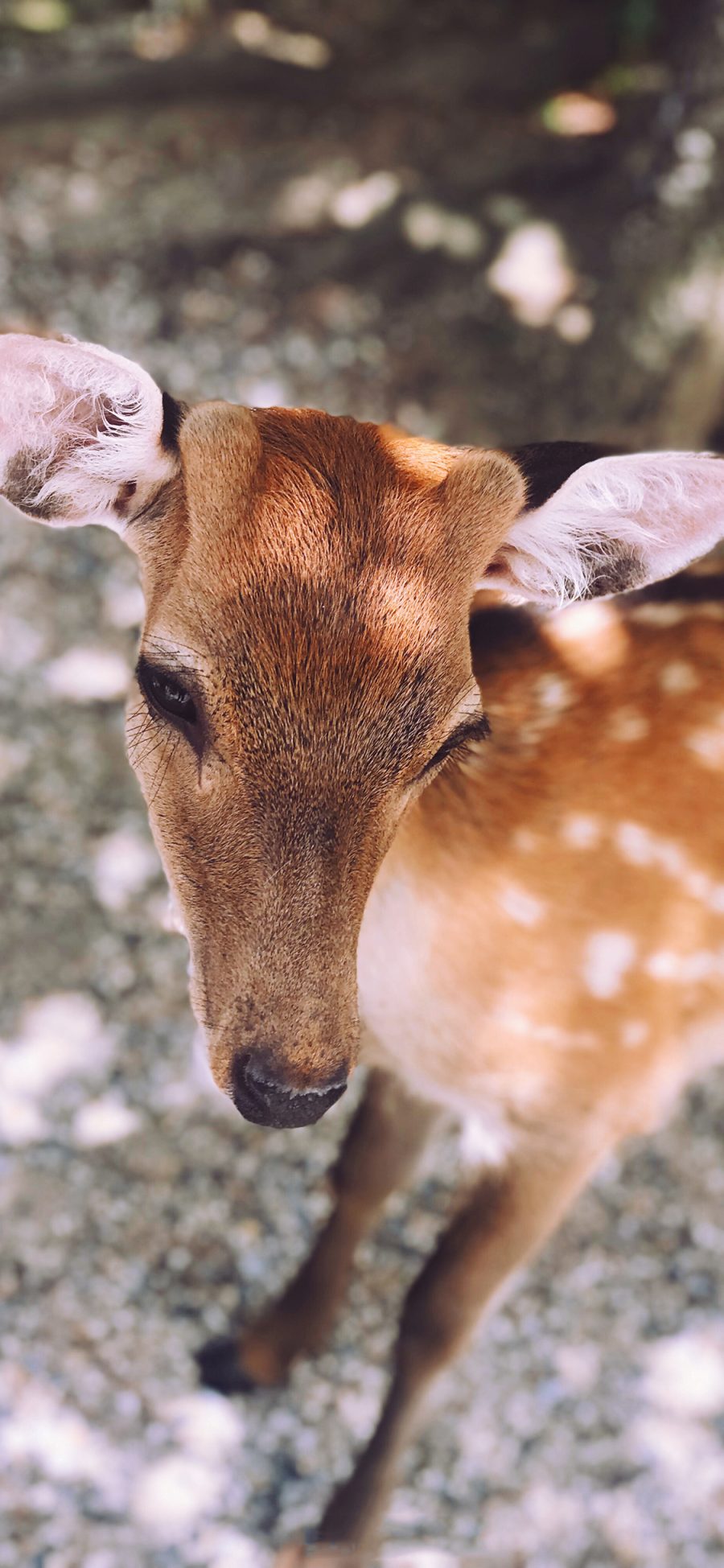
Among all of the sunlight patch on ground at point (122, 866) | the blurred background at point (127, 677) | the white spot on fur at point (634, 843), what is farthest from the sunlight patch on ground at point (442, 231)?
the white spot on fur at point (634, 843)

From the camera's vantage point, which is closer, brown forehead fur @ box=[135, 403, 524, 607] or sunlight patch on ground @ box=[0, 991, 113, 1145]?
brown forehead fur @ box=[135, 403, 524, 607]

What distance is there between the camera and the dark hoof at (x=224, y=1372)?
279cm

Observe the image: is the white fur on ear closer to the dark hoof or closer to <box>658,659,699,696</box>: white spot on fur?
<box>658,659,699,696</box>: white spot on fur

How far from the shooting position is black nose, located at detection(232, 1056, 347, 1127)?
147 cm

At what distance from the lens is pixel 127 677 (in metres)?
3.91

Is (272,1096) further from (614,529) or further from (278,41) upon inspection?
(278,41)

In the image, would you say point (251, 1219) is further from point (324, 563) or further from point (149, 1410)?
point (324, 563)

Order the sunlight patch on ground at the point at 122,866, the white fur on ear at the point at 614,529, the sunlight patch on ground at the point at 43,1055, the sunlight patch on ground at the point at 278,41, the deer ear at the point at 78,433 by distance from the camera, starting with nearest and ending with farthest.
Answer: the deer ear at the point at 78,433, the white fur on ear at the point at 614,529, the sunlight patch on ground at the point at 43,1055, the sunlight patch on ground at the point at 122,866, the sunlight patch on ground at the point at 278,41

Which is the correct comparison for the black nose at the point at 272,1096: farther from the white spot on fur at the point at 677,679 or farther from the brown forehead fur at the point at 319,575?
the white spot on fur at the point at 677,679

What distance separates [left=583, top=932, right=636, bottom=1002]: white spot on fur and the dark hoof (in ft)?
4.25

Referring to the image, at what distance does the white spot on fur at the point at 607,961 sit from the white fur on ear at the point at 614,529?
25.2 inches

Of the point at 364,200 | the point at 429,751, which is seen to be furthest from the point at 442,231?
the point at 429,751

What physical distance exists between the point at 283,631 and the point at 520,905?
0.83 m

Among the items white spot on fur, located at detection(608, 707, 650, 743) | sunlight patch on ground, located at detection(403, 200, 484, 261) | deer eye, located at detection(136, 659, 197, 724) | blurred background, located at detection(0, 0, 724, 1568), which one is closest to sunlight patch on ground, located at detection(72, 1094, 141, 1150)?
blurred background, located at detection(0, 0, 724, 1568)
